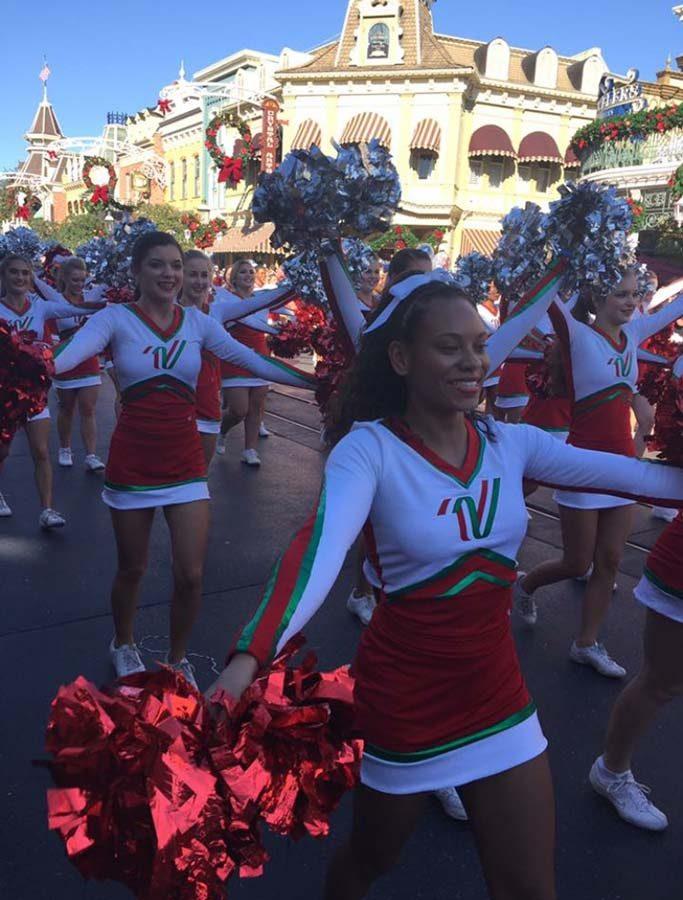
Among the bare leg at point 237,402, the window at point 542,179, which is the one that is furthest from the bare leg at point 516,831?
the window at point 542,179

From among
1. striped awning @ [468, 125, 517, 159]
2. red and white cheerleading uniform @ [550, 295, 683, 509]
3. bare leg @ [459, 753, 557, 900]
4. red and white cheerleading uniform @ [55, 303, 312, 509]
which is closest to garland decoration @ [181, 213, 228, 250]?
striped awning @ [468, 125, 517, 159]

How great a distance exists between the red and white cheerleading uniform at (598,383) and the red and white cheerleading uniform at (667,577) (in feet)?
3.73

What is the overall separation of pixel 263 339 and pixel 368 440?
6.34 metres

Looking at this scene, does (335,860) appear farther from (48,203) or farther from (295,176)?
(48,203)

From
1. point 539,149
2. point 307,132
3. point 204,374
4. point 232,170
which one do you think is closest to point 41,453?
point 204,374

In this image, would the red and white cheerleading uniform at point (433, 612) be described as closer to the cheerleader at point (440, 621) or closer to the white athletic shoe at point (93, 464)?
the cheerleader at point (440, 621)

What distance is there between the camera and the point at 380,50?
29.2 metres

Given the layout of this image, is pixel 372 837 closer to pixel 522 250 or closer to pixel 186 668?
pixel 186 668

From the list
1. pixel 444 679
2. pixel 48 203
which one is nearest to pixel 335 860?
pixel 444 679

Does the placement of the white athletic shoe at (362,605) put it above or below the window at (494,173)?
below

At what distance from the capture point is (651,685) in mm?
2475

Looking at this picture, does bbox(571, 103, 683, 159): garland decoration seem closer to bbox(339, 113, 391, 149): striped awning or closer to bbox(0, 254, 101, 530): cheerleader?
bbox(339, 113, 391, 149): striped awning

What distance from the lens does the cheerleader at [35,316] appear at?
5.55 m

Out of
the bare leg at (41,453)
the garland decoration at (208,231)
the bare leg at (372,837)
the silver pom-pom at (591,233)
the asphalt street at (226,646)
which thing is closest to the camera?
the bare leg at (372,837)
